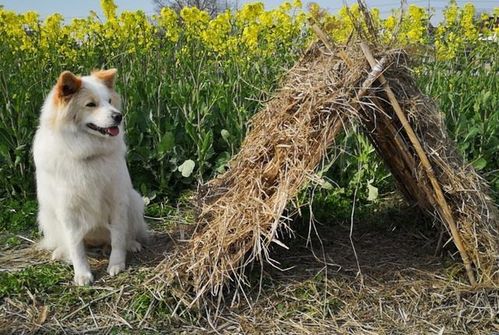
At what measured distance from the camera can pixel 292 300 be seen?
3330 millimetres

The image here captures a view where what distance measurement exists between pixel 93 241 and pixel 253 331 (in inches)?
65.6

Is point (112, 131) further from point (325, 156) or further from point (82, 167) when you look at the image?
point (325, 156)

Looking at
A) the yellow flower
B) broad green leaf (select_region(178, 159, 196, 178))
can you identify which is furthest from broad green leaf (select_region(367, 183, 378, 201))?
the yellow flower

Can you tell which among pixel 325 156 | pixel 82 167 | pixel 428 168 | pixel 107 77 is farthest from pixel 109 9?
pixel 428 168

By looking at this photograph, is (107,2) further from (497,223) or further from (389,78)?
(497,223)

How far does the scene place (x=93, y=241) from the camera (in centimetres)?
410

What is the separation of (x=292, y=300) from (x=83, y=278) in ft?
4.69

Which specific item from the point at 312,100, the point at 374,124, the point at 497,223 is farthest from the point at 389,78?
the point at 497,223

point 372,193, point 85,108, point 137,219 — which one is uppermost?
point 85,108

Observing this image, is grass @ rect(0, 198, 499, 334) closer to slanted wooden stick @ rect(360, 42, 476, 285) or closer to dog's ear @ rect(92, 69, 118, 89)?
slanted wooden stick @ rect(360, 42, 476, 285)

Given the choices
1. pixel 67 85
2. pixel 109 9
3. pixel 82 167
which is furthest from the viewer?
pixel 109 9

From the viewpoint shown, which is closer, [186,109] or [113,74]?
[113,74]

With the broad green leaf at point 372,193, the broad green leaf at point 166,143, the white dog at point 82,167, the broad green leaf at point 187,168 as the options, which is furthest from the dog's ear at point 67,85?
the broad green leaf at point 372,193

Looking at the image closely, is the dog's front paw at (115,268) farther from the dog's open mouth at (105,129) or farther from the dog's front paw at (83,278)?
the dog's open mouth at (105,129)
